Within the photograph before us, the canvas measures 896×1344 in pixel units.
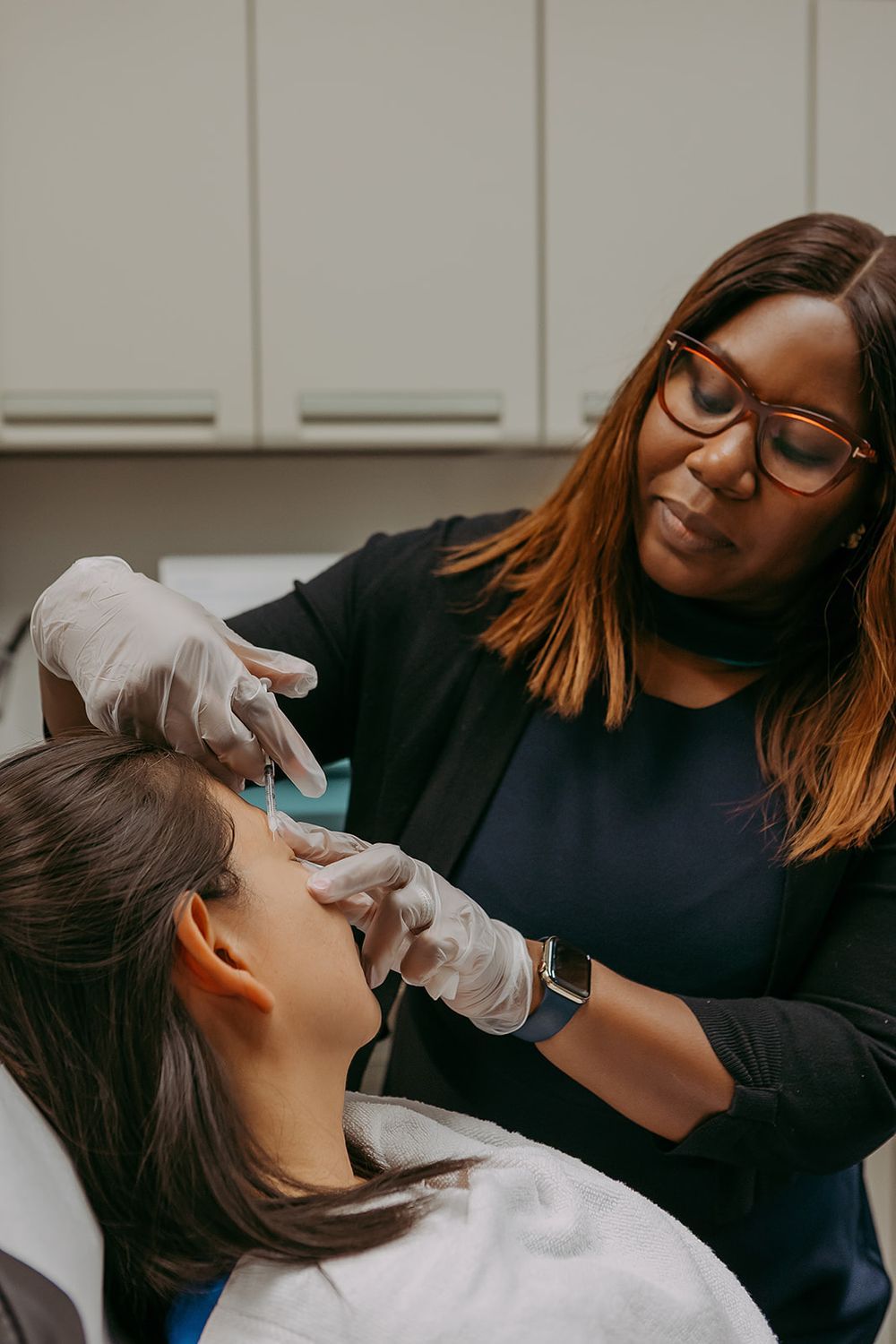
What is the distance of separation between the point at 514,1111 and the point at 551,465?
1531 mm

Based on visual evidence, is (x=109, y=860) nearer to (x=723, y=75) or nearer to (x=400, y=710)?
(x=400, y=710)

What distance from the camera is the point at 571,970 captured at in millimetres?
887

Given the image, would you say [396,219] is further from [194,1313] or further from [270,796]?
[194,1313]

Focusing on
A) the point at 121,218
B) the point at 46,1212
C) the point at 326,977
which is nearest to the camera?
the point at 46,1212

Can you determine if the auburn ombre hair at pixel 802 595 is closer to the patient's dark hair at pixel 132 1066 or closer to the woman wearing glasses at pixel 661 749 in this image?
the woman wearing glasses at pixel 661 749

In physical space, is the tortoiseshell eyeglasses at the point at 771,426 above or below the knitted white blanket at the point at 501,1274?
above

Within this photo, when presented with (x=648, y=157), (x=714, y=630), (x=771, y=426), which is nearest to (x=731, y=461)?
(x=771, y=426)

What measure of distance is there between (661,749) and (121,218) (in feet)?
4.35

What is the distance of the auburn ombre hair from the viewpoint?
3.17 ft

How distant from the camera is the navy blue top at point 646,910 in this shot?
3.22 ft

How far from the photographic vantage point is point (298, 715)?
111cm

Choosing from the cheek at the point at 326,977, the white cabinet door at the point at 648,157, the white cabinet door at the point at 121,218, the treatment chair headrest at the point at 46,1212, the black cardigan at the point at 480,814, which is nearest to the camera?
the treatment chair headrest at the point at 46,1212

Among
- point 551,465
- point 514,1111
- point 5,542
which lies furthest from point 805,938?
point 5,542

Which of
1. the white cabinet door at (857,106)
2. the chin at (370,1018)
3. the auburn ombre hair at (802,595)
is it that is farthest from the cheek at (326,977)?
the white cabinet door at (857,106)
